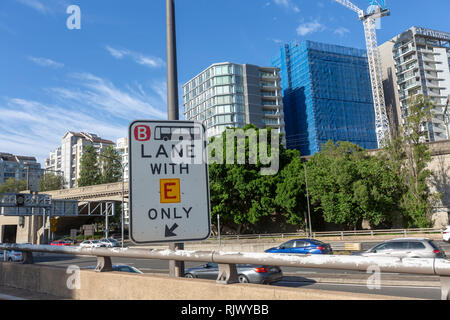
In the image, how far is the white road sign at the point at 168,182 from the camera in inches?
131

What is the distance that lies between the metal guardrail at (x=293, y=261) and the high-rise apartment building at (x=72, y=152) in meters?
123

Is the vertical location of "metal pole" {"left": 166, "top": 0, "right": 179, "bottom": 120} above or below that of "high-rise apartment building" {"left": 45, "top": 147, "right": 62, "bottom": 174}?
below

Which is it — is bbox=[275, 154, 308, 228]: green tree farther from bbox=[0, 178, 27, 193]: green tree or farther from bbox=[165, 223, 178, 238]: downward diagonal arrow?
bbox=[0, 178, 27, 193]: green tree

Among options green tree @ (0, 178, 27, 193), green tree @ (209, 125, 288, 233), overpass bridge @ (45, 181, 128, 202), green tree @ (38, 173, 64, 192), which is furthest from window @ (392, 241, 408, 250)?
green tree @ (0, 178, 27, 193)

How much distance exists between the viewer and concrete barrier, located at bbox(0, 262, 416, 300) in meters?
3.42

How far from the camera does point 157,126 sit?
3551 mm

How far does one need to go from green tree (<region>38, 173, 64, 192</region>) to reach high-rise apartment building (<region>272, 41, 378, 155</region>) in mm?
60338

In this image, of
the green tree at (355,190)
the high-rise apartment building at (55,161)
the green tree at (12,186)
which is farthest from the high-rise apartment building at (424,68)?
the high-rise apartment building at (55,161)

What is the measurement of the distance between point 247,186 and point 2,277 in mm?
35011

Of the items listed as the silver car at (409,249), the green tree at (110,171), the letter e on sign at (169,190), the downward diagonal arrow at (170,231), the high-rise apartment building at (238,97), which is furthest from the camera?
the high-rise apartment building at (238,97)

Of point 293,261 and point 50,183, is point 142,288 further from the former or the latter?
point 50,183

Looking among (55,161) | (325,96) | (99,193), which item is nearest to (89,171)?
(99,193)

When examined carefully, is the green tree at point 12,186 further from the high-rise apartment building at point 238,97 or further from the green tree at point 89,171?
the high-rise apartment building at point 238,97

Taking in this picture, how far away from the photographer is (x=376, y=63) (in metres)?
100
